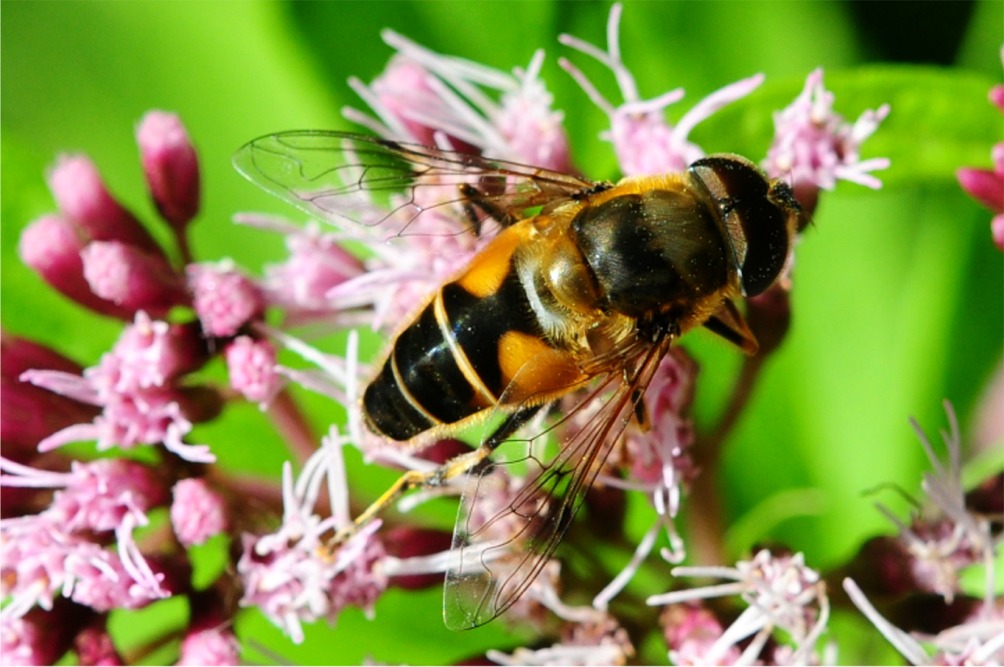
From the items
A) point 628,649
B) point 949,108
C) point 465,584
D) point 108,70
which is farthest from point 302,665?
point 949,108

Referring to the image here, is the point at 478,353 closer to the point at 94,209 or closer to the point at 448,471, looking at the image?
the point at 448,471

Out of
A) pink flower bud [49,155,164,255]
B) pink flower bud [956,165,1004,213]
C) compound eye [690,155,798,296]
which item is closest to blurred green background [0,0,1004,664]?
pink flower bud [49,155,164,255]

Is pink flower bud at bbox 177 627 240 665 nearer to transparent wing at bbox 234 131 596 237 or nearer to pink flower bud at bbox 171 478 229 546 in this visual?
pink flower bud at bbox 171 478 229 546

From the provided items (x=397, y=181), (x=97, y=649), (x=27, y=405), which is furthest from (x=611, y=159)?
(x=97, y=649)

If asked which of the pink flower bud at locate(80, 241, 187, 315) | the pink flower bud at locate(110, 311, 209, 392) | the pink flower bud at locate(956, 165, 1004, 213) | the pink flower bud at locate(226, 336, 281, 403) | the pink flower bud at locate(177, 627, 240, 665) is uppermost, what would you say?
the pink flower bud at locate(80, 241, 187, 315)

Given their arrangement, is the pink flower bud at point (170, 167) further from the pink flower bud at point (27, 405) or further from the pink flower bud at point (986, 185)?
the pink flower bud at point (986, 185)

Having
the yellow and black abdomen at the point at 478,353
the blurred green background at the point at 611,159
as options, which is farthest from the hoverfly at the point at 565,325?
the blurred green background at the point at 611,159
